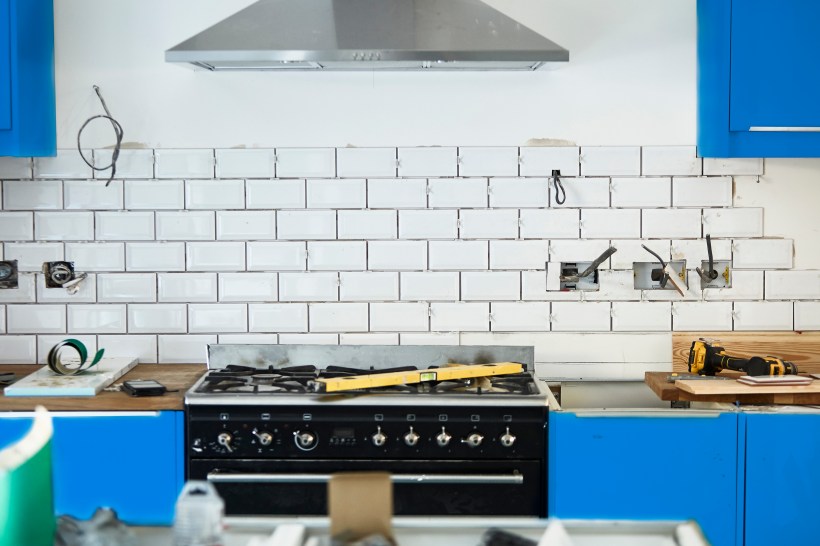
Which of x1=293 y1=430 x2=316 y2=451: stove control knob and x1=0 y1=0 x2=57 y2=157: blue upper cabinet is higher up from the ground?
x1=0 y1=0 x2=57 y2=157: blue upper cabinet

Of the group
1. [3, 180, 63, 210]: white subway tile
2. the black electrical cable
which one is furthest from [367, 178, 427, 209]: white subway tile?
[3, 180, 63, 210]: white subway tile

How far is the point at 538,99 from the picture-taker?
4.06 m

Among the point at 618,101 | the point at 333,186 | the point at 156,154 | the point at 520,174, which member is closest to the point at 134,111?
the point at 156,154

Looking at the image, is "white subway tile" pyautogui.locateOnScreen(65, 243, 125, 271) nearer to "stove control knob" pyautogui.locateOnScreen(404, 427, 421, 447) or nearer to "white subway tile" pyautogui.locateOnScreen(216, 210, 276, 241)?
"white subway tile" pyautogui.locateOnScreen(216, 210, 276, 241)

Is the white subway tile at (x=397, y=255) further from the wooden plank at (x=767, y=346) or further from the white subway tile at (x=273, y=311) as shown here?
the wooden plank at (x=767, y=346)

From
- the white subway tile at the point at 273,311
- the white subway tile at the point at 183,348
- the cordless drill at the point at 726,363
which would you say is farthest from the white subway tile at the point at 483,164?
the white subway tile at the point at 183,348

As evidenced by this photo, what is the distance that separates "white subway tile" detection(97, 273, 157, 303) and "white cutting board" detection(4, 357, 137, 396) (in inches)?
11.3

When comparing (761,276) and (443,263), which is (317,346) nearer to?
(443,263)

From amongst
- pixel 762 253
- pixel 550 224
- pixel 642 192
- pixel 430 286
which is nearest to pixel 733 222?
pixel 762 253

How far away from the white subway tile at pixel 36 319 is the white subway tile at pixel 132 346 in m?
0.18

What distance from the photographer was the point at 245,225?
4.08 meters

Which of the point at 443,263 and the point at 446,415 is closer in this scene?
the point at 446,415

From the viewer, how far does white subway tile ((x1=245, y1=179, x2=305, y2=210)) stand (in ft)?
13.4

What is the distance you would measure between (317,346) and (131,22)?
152 cm
